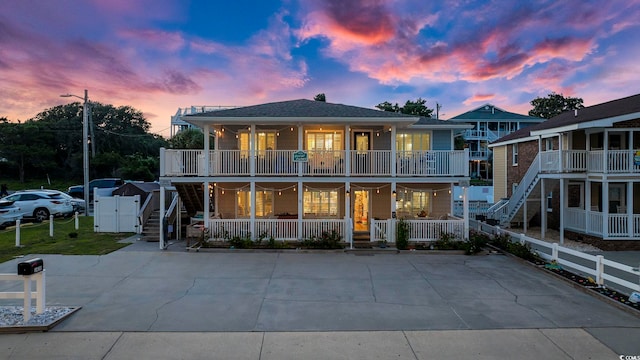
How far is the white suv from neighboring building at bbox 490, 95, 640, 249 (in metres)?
26.9

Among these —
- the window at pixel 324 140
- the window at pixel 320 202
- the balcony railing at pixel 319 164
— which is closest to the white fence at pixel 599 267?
the balcony railing at pixel 319 164

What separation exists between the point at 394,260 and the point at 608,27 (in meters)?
19.7

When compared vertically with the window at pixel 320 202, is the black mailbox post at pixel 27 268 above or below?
below

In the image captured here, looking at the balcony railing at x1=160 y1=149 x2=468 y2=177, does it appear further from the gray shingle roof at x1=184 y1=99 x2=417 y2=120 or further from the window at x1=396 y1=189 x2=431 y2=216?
the window at x1=396 y1=189 x2=431 y2=216

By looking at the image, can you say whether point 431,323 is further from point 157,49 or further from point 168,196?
point 157,49

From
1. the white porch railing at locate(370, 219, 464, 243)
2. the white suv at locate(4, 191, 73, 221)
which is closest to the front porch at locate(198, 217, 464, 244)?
the white porch railing at locate(370, 219, 464, 243)

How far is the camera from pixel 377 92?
30.4m

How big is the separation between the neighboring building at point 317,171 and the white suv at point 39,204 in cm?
1082

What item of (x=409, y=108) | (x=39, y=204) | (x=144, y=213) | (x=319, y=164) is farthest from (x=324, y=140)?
(x=409, y=108)

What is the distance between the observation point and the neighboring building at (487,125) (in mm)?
46031

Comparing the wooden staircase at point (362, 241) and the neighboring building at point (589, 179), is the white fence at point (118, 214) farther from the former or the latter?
the neighboring building at point (589, 179)

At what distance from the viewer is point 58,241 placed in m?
13.9

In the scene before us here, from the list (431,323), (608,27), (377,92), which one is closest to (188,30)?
(377,92)

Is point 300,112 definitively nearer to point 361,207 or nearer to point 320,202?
point 320,202
